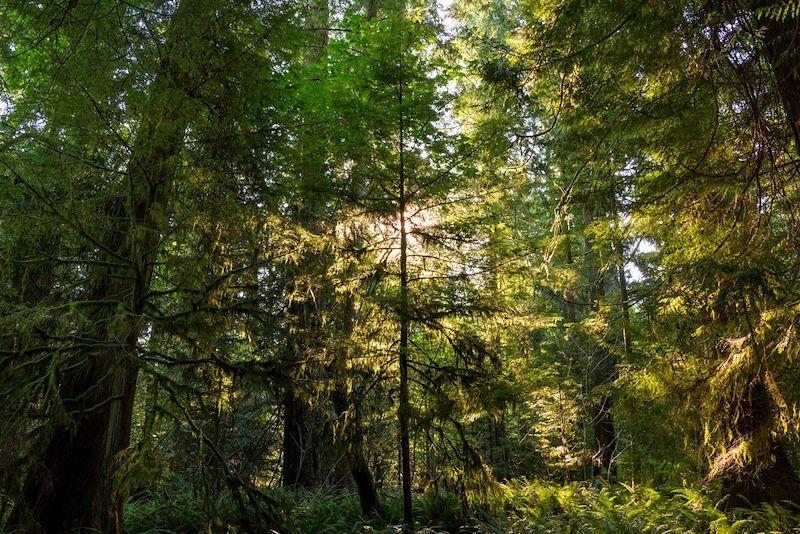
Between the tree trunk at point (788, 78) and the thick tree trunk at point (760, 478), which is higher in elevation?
the tree trunk at point (788, 78)

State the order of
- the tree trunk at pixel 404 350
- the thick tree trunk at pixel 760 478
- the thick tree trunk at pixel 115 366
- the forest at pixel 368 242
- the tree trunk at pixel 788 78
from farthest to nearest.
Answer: the thick tree trunk at pixel 760 478
the tree trunk at pixel 404 350
the thick tree trunk at pixel 115 366
the forest at pixel 368 242
the tree trunk at pixel 788 78

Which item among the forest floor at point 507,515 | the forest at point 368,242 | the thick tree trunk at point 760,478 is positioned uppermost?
the forest at point 368,242

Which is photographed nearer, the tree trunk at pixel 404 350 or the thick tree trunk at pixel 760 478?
the tree trunk at pixel 404 350

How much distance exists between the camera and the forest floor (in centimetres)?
576

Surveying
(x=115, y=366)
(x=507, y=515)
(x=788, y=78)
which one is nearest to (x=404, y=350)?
(x=115, y=366)

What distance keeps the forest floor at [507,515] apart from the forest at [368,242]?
52 millimetres

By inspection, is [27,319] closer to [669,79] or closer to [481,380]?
[481,380]

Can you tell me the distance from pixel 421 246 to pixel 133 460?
412cm

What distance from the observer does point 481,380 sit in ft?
18.7

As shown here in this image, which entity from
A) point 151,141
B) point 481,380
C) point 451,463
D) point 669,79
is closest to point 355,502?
point 451,463

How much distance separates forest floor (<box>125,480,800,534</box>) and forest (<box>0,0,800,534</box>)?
2.0 inches

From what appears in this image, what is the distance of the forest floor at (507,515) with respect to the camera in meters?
5.76

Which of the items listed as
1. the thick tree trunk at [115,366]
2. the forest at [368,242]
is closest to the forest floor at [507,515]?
the forest at [368,242]

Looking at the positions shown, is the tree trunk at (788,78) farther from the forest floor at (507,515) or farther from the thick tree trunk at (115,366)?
the thick tree trunk at (115,366)
